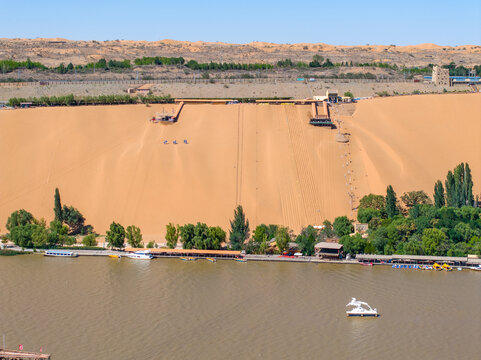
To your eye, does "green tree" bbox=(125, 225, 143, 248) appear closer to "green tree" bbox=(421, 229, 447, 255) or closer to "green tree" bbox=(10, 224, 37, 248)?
"green tree" bbox=(10, 224, 37, 248)

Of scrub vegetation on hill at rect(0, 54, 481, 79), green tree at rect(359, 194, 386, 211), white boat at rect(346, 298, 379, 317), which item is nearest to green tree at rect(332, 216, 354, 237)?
green tree at rect(359, 194, 386, 211)

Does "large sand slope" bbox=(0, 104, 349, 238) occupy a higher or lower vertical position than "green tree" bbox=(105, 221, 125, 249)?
higher

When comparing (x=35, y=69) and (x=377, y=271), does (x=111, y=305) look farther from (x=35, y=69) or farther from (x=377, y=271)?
(x=35, y=69)

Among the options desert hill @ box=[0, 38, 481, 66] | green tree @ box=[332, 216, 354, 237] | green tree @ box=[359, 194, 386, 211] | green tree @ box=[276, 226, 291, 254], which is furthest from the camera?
desert hill @ box=[0, 38, 481, 66]

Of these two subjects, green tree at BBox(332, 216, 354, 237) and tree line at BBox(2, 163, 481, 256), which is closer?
tree line at BBox(2, 163, 481, 256)

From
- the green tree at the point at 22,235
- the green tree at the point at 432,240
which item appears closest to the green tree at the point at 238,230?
the green tree at the point at 432,240

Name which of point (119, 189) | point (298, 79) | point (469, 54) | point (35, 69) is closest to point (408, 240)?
point (119, 189)

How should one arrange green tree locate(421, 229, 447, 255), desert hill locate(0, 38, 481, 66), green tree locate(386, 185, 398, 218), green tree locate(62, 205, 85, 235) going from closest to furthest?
1. green tree locate(421, 229, 447, 255)
2. green tree locate(386, 185, 398, 218)
3. green tree locate(62, 205, 85, 235)
4. desert hill locate(0, 38, 481, 66)

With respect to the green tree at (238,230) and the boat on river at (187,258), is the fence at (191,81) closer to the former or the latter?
the green tree at (238,230)
